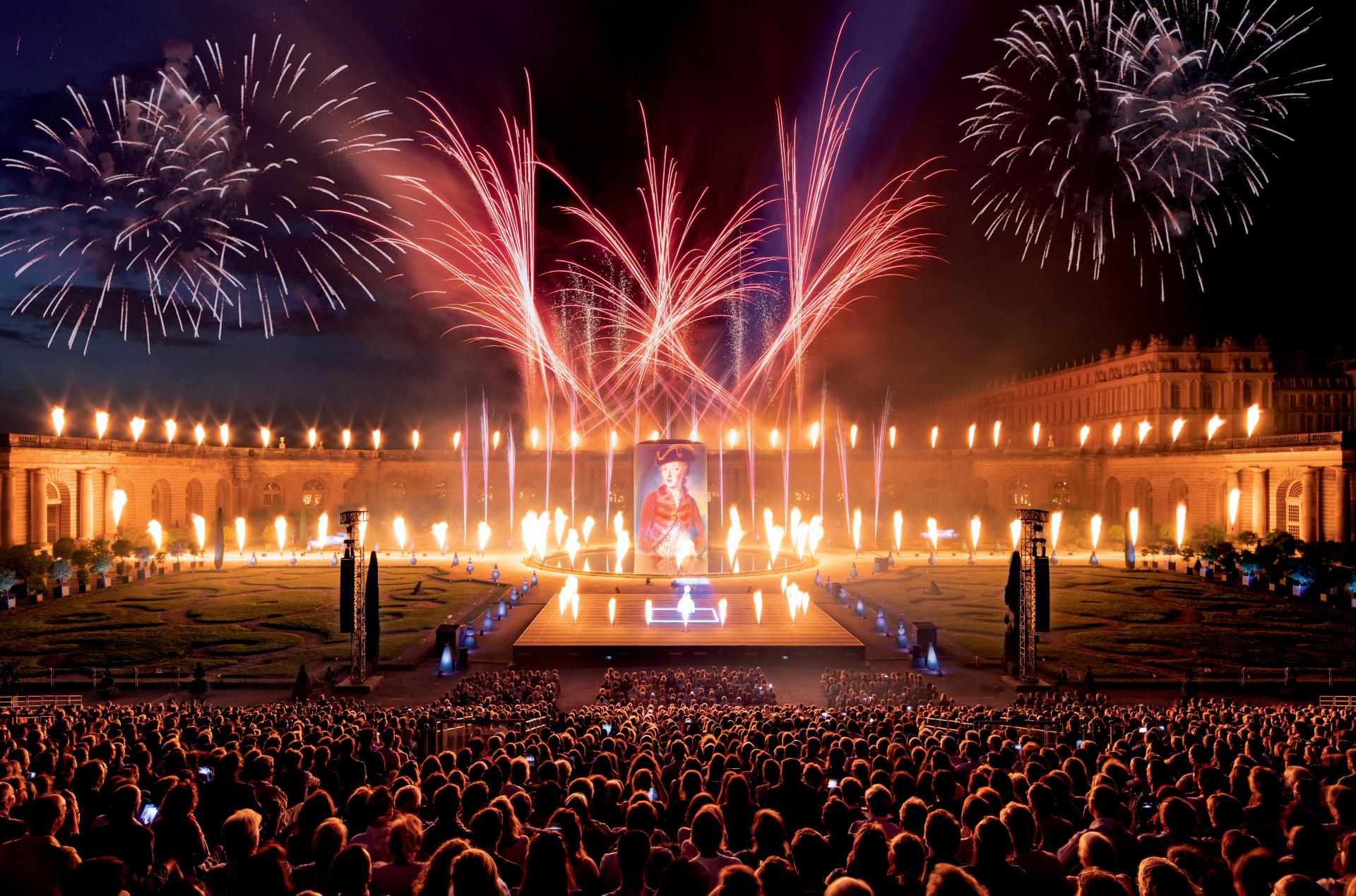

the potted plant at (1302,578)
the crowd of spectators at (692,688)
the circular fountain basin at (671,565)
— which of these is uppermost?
the potted plant at (1302,578)

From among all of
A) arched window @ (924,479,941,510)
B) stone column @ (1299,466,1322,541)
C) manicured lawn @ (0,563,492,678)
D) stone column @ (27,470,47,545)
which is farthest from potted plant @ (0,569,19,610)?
stone column @ (1299,466,1322,541)

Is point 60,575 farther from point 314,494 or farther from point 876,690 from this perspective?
point 876,690

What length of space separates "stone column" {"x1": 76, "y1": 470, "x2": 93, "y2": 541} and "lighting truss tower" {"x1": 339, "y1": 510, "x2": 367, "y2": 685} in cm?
4442

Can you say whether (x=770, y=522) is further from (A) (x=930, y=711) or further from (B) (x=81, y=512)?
(B) (x=81, y=512)

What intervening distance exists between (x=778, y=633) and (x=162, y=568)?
4440 centimetres

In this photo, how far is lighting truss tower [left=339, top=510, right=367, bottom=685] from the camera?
78.0ft

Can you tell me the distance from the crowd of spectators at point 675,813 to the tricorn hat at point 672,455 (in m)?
30.2

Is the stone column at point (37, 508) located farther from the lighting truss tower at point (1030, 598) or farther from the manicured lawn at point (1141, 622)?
the lighting truss tower at point (1030, 598)

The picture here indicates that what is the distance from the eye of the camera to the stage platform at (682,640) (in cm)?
2794

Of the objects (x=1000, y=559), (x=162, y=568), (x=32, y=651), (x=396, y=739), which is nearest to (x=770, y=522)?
(x=1000, y=559)

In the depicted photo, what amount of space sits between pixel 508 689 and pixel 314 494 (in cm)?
6200

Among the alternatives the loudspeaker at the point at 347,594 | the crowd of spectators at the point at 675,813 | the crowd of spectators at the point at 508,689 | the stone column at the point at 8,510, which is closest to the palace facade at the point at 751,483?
the stone column at the point at 8,510

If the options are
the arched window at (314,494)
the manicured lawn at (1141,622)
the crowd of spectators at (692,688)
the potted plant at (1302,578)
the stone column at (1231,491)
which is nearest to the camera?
the crowd of spectators at (692,688)

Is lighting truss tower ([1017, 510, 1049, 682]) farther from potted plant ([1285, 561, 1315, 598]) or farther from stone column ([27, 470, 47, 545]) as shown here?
stone column ([27, 470, 47, 545])
